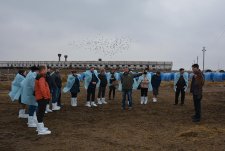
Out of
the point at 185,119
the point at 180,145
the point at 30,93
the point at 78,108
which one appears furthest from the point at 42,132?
the point at 78,108

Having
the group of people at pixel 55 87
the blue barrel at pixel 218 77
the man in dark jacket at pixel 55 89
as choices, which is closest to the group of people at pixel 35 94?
the group of people at pixel 55 87

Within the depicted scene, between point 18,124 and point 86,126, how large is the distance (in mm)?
2194

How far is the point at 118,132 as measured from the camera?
10188mm

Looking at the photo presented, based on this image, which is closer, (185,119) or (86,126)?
(86,126)

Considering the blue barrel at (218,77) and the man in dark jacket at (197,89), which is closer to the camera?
the man in dark jacket at (197,89)

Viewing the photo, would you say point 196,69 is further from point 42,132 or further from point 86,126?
point 42,132

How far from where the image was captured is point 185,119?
12695 millimetres

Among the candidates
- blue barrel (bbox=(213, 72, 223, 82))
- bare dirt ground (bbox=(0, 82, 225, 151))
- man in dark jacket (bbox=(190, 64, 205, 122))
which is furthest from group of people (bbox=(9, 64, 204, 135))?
blue barrel (bbox=(213, 72, 223, 82))

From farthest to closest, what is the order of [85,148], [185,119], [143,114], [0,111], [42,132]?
1. [0,111]
2. [143,114]
3. [185,119]
4. [42,132]
5. [85,148]

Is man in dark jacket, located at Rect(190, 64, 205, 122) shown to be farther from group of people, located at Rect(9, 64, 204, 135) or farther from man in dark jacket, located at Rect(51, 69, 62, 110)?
man in dark jacket, located at Rect(51, 69, 62, 110)

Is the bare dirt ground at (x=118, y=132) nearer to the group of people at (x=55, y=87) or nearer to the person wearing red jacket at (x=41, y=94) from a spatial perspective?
the person wearing red jacket at (x=41, y=94)

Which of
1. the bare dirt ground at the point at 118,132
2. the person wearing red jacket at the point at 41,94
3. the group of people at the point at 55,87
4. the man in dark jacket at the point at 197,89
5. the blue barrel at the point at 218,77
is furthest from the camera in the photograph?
the blue barrel at the point at 218,77

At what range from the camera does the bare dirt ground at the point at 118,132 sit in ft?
28.0

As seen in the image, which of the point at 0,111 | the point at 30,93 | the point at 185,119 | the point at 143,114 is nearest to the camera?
the point at 30,93
